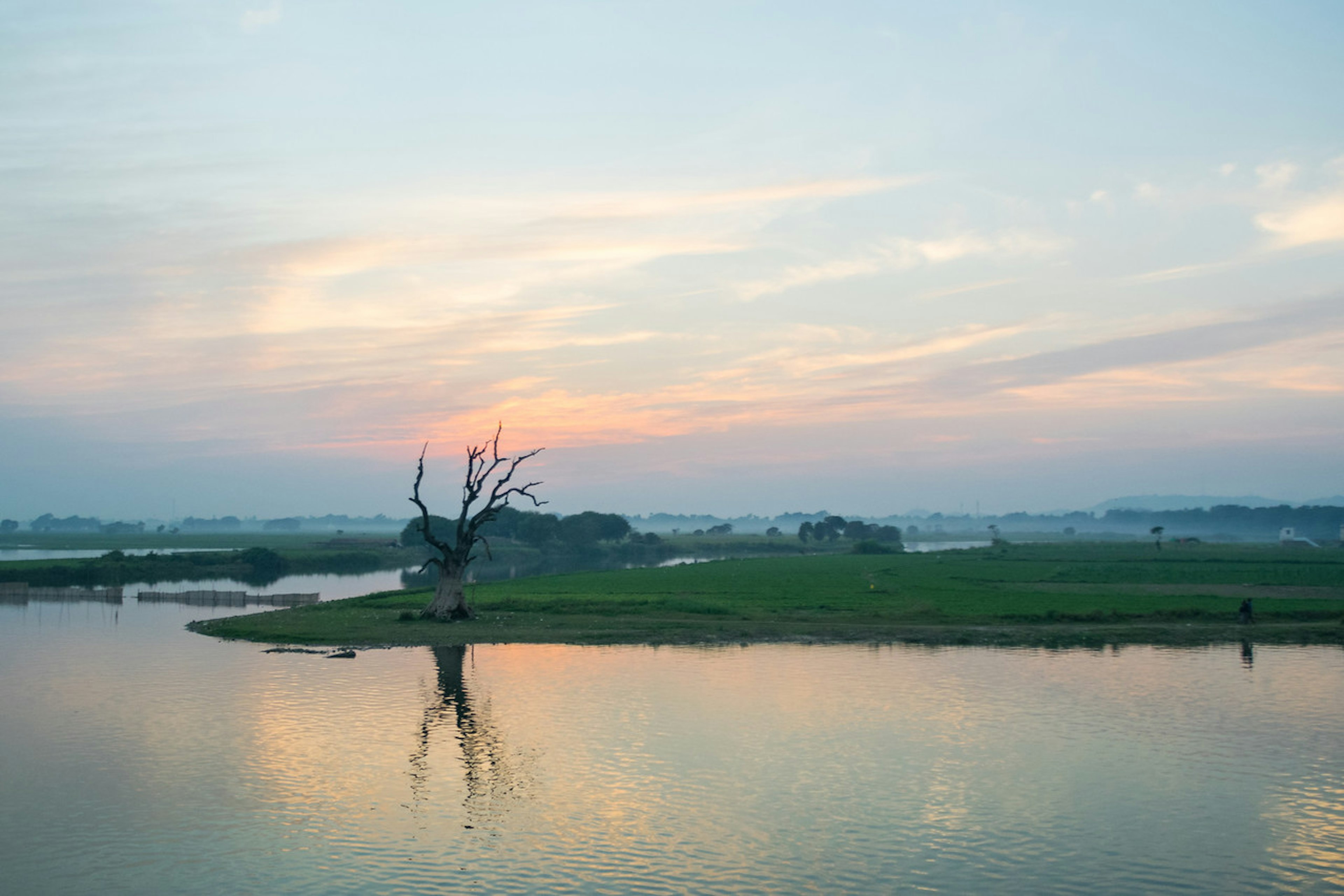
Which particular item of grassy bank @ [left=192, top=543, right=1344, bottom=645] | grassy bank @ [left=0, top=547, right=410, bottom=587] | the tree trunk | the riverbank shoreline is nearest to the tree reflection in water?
the riverbank shoreline

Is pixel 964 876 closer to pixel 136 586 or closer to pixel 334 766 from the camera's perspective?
pixel 334 766

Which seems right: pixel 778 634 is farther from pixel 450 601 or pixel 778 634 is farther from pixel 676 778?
pixel 676 778

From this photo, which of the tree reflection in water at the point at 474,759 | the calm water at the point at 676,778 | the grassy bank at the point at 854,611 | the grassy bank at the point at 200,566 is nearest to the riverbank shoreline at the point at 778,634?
the grassy bank at the point at 854,611

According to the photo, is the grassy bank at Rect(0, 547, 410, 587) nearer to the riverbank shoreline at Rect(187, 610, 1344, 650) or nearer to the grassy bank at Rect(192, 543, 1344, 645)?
the grassy bank at Rect(192, 543, 1344, 645)

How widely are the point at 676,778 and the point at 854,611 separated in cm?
4124

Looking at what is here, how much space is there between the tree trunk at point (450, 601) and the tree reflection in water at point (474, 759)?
62.5 feet

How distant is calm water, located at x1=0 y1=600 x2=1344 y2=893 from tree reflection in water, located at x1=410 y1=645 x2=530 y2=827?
130 millimetres

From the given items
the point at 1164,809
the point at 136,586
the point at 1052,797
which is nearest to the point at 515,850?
the point at 1052,797

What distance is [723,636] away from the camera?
5559 centimetres

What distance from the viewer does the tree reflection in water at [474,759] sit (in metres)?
25.0

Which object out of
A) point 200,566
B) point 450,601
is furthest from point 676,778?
point 200,566

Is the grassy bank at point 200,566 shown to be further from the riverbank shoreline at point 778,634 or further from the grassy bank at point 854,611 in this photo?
the riverbank shoreline at point 778,634

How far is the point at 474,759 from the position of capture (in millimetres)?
29453

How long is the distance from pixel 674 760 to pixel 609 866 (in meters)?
8.44
